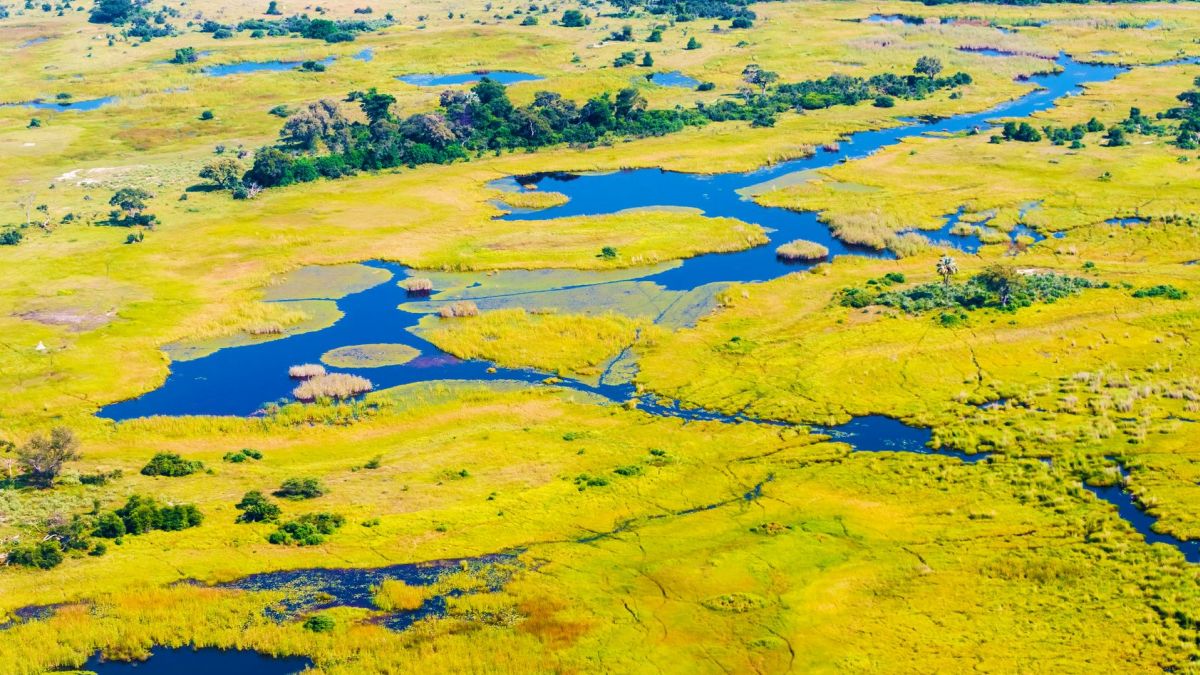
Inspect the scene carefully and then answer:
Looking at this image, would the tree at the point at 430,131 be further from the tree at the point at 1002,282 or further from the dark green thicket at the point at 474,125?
the tree at the point at 1002,282

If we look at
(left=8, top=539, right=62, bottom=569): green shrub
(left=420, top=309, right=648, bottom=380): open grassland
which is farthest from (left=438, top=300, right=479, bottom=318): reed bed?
(left=8, top=539, right=62, bottom=569): green shrub

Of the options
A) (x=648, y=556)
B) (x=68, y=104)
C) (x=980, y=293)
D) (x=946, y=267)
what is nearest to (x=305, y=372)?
(x=648, y=556)

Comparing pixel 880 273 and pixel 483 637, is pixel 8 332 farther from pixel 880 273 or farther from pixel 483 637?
pixel 880 273

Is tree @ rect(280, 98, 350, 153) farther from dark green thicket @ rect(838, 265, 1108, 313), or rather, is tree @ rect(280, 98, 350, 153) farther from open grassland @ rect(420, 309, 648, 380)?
dark green thicket @ rect(838, 265, 1108, 313)

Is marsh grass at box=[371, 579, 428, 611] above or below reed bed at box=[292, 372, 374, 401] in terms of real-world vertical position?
below

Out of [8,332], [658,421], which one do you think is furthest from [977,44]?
[8,332]

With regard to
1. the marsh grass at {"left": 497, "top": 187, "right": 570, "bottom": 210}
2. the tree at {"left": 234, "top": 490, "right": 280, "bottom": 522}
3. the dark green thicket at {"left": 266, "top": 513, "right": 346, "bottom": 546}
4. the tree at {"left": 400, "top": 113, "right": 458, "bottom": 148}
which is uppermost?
the tree at {"left": 400, "top": 113, "right": 458, "bottom": 148}

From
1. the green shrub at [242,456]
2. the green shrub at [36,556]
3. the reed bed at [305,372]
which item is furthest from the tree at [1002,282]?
the green shrub at [36,556]

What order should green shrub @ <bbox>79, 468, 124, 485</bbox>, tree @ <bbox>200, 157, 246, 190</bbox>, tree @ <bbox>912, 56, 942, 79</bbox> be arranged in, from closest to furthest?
green shrub @ <bbox>79, 468, 124, 485</bbox> → tree @ <bbox>200, 157, 246, 190</bbox> → tree @ <bbox>912, 56, 942, 79</bbox>
